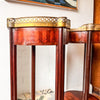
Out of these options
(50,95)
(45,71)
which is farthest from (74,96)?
(45,71)

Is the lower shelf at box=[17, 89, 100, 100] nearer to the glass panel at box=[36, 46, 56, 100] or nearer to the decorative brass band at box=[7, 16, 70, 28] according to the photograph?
the glass panel at box=[36, 46, 56, 100]

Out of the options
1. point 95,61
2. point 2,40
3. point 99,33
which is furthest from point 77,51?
point 2,40

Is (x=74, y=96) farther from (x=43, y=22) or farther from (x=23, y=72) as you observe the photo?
(x=43, y=22)

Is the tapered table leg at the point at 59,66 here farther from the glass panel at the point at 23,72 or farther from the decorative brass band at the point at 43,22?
the glass panel at the point at 23,72

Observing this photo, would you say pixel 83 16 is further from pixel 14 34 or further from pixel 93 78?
pixel 14 34

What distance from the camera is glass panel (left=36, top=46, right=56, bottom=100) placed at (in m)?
1.48

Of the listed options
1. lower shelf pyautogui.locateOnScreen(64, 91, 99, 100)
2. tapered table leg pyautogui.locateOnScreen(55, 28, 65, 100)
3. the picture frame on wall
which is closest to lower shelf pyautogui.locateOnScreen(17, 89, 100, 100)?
lower shelf pyautogui.locateOnScreen(64, 91, 99, 100)

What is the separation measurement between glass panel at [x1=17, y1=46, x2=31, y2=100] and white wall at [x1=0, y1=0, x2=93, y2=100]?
15 centimetres

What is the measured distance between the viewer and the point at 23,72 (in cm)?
138

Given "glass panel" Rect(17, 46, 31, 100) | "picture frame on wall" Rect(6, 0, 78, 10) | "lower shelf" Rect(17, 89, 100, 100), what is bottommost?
"lower shelf" Rect(17, 89, 100, 100)

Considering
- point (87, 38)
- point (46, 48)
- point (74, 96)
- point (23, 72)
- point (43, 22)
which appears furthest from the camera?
point (46, 48)

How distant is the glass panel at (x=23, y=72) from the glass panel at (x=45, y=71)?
0.13 m

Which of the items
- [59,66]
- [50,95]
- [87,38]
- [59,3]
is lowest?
[50,95]

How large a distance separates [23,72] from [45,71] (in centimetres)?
29
